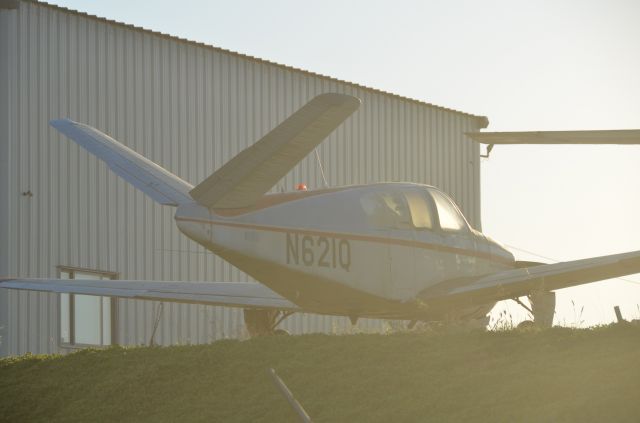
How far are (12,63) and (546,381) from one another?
16.1 m

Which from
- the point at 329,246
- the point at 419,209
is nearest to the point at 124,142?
the point at 419,209

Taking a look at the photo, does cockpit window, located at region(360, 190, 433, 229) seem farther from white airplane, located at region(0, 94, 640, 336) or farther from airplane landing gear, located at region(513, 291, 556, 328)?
airplane landing gear, located at region(513, 291, 556, 328)

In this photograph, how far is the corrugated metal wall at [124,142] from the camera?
25.5 meters

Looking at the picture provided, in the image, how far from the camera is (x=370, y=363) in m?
14.7

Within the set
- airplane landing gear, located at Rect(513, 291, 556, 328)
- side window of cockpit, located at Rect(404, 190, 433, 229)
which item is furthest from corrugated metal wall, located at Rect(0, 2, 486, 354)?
airplane landing gear, located at Rect(513, 291, 556, 328)

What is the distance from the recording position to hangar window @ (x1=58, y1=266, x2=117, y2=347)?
26.2 metres

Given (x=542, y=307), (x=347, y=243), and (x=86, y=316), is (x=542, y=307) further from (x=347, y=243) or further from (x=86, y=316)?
(x=86, y=316)

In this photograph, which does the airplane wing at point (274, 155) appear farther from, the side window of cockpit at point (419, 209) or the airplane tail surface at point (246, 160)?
the side window of cockpit at point (419, 209)

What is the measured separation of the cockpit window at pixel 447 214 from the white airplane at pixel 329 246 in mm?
22

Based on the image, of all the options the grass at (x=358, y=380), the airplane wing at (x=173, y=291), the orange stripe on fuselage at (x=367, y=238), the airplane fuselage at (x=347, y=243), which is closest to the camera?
the grass at (x=358, y=380)

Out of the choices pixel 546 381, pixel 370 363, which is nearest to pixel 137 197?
pixel 370 363

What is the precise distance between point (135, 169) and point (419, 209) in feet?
13.8

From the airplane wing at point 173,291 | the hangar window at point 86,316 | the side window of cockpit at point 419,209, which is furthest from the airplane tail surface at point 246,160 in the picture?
the hangar window at point 86,316

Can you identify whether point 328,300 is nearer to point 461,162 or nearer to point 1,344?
point 1,344
